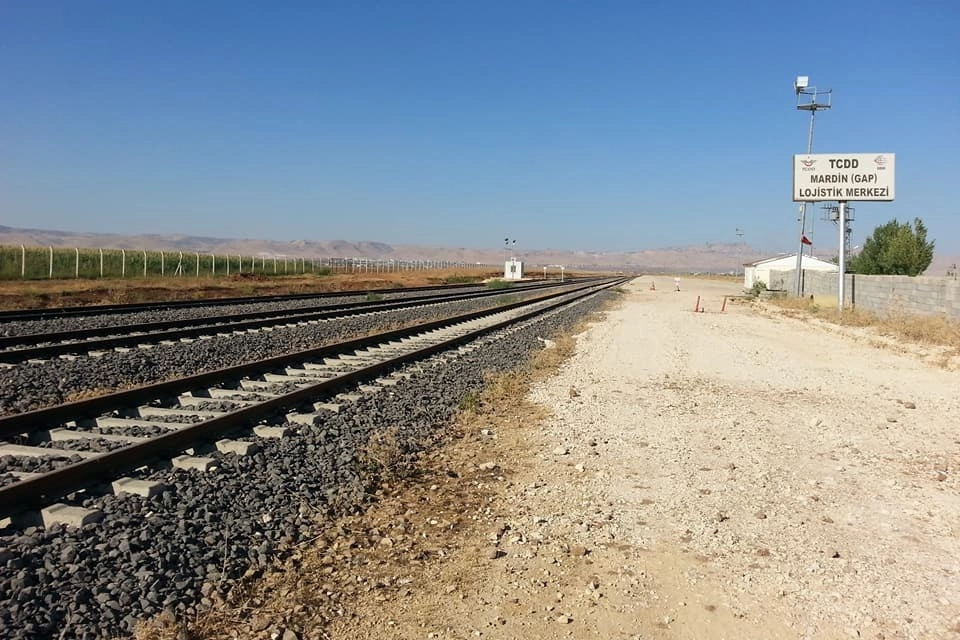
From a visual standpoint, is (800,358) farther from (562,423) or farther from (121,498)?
(121,498)

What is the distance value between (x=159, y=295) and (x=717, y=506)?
3083 cm

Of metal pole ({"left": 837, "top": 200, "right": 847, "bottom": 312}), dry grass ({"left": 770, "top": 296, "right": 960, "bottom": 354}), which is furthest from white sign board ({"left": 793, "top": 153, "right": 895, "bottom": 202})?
dry grass ({"left": 770, "top": 296, "right": 960, "bottom": 354})

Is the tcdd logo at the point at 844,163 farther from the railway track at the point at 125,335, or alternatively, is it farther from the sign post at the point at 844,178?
the railway track at the point at 125,335

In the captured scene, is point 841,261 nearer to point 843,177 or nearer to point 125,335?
point 843,177

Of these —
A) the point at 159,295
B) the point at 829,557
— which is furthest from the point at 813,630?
the point at 159,295

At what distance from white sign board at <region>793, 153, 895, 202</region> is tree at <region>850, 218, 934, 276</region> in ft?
157

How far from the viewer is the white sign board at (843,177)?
38.0m

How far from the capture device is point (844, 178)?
3894 cm

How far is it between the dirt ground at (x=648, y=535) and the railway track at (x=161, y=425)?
1.78 m

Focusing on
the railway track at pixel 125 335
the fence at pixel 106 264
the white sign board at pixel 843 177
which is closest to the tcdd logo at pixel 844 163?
the white sign board at pixel 843 177

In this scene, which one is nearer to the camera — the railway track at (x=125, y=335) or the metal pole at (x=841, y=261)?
the railway track at (x=125, y=335)

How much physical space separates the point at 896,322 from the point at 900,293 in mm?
2592

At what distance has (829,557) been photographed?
484 centimetres

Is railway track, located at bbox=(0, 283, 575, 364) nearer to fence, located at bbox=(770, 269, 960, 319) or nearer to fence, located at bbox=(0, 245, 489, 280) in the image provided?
fence, located at bbox=(770, 269, 960, 319)
